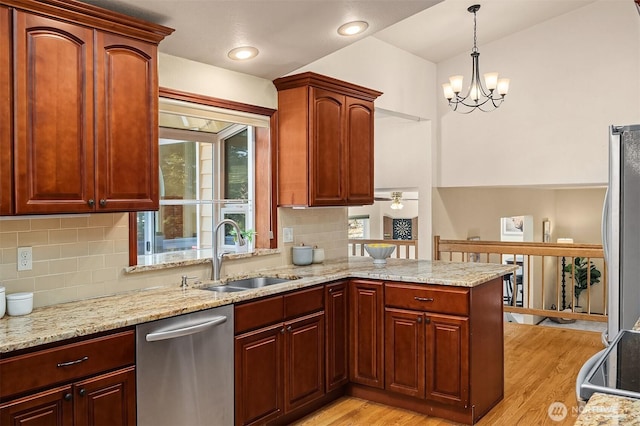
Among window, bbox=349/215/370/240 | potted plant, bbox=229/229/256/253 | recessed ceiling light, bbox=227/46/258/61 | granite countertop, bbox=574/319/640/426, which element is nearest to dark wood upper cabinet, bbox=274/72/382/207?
potted plant, bbox=229/229/256/253

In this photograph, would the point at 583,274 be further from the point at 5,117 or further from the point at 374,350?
the point at 5,117

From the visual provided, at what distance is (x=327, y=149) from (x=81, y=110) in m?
1.96

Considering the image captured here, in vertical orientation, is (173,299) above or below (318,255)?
below

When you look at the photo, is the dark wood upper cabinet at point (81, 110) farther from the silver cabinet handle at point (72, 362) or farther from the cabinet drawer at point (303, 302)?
the cabinet drawer at point (303, 302)

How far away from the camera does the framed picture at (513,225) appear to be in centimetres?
919

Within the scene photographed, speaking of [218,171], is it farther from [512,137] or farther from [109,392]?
[512,137]

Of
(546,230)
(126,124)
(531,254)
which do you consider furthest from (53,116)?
(546,230)

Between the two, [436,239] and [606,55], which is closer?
[606,55]

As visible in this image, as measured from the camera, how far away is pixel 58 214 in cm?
240

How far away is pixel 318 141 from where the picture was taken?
3.95m

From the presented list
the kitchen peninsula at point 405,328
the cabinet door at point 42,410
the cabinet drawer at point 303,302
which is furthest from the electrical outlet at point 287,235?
the cabinet door at point 42,410

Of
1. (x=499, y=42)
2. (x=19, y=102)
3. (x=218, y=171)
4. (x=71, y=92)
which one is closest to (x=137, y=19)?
(x=71, y=92)

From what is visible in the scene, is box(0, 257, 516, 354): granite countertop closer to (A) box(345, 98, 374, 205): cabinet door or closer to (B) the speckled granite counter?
(A) box(345, 98, 374, 205): cabinet door

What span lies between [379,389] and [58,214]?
2.41m
